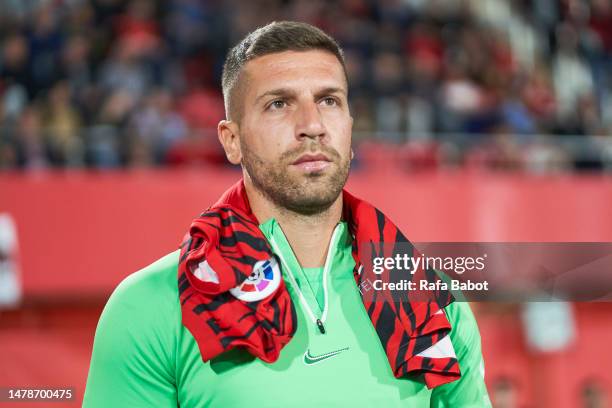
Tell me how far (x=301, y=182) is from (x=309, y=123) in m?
0.12

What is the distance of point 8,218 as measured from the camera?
5980 millimetres

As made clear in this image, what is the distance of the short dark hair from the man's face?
0.02m

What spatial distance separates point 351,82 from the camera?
284 inches

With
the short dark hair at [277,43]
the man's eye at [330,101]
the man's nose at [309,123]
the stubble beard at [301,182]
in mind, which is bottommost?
the stubble beard at [301,182]

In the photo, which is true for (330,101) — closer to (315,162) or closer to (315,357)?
(315,162)

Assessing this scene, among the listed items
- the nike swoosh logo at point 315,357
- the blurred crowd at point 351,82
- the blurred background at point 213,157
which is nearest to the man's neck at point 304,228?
the nike swoosh logo at point 315,357

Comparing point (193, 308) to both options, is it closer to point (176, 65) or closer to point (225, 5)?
point (176, 65)

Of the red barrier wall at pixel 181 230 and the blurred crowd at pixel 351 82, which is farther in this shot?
the blurred crowd at pixel 351 82

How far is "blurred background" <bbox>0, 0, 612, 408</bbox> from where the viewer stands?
244 inches

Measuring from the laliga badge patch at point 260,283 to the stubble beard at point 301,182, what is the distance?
13 cm

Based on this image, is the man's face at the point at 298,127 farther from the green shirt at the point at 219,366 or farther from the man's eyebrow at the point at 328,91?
the green shirt at the point at 219,366

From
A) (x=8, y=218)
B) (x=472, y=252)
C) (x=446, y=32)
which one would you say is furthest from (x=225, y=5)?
(x=472, y=252)

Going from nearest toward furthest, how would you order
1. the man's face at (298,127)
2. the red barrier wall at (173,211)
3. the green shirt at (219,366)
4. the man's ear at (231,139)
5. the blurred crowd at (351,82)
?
the green shirt at (219,366) → the man's face at (298,127) → the man's ear at (231,139) → the red barrier wall at (173,211) → the blurred crowd at (351,82)

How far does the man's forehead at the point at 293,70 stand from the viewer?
186 centimetres
